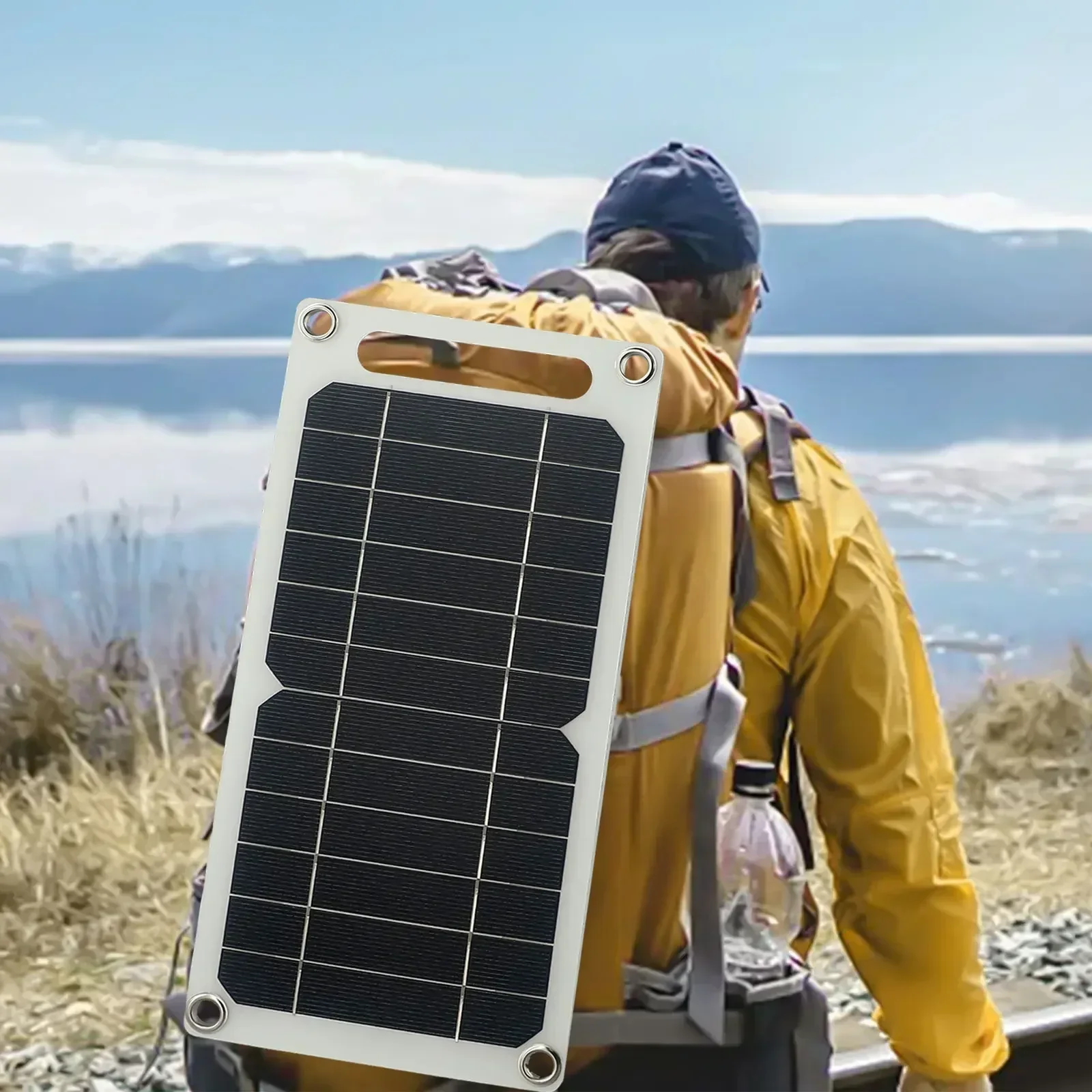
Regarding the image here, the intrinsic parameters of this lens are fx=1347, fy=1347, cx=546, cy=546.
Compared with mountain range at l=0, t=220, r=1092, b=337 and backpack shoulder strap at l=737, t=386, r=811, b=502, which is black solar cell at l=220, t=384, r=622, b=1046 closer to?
backpack shoulder strap at l=737, t=386, r=811, b=502

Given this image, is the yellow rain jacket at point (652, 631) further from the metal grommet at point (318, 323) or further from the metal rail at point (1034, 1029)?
the metal rail at point (1034, 1029)

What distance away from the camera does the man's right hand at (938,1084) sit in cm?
120

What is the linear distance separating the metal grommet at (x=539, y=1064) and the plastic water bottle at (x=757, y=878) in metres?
0.26

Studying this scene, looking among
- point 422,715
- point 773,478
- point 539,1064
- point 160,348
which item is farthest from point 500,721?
point 160,348

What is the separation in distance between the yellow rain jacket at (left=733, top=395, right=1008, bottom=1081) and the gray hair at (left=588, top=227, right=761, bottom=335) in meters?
0.09

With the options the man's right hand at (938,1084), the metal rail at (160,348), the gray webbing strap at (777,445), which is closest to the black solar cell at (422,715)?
the gray webbing strap at (777,445)

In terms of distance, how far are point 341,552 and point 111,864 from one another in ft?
4.46

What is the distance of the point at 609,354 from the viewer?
2.26 ft

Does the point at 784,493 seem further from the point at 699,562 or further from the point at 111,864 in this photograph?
the point at 111,864

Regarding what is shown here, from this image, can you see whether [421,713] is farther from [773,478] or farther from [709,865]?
[773,478]

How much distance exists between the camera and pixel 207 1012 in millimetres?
692

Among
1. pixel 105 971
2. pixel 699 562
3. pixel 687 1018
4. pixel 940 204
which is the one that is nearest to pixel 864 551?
pixel 699 562

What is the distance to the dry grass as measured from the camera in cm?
177

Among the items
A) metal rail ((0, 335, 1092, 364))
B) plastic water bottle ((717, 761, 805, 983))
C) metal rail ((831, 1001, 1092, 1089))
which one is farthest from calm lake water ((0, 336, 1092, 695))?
plastic water bottle ((717, 761, 805, 983))
